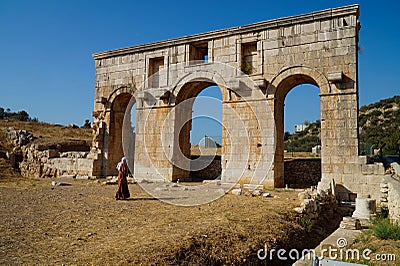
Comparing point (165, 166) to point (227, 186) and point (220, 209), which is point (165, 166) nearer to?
point (227, 186)

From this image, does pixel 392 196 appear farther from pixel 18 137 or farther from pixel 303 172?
pixel 18 137

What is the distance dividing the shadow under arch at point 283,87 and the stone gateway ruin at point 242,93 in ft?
0.12

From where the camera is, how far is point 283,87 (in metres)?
12.8

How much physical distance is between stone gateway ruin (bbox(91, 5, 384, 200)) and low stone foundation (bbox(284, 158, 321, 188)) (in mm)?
2451

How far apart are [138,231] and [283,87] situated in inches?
349

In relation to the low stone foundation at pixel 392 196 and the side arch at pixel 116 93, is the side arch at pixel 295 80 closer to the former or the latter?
the low stone foundation at pixel 392 196

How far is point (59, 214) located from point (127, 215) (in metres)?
1.39

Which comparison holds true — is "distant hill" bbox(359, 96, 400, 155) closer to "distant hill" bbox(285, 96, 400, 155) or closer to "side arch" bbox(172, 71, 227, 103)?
"distant hill" bbox(285, 96, 400, 155)

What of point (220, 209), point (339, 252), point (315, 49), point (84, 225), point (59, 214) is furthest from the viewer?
point (315, 49)

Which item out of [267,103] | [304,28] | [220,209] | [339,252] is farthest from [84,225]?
[304,28]

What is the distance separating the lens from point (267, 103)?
40.0 feet

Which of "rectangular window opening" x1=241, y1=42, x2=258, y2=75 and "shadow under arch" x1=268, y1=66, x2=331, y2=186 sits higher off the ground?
"rectangular window opening" x1=241, y1=42, x2=258, y2=75

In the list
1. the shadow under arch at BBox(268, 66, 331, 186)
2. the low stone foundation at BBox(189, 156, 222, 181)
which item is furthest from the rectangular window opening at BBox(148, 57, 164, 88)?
the shadow under arch at BBox(268, 66, 331, 186)

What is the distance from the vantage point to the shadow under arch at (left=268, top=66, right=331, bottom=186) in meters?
11.4
